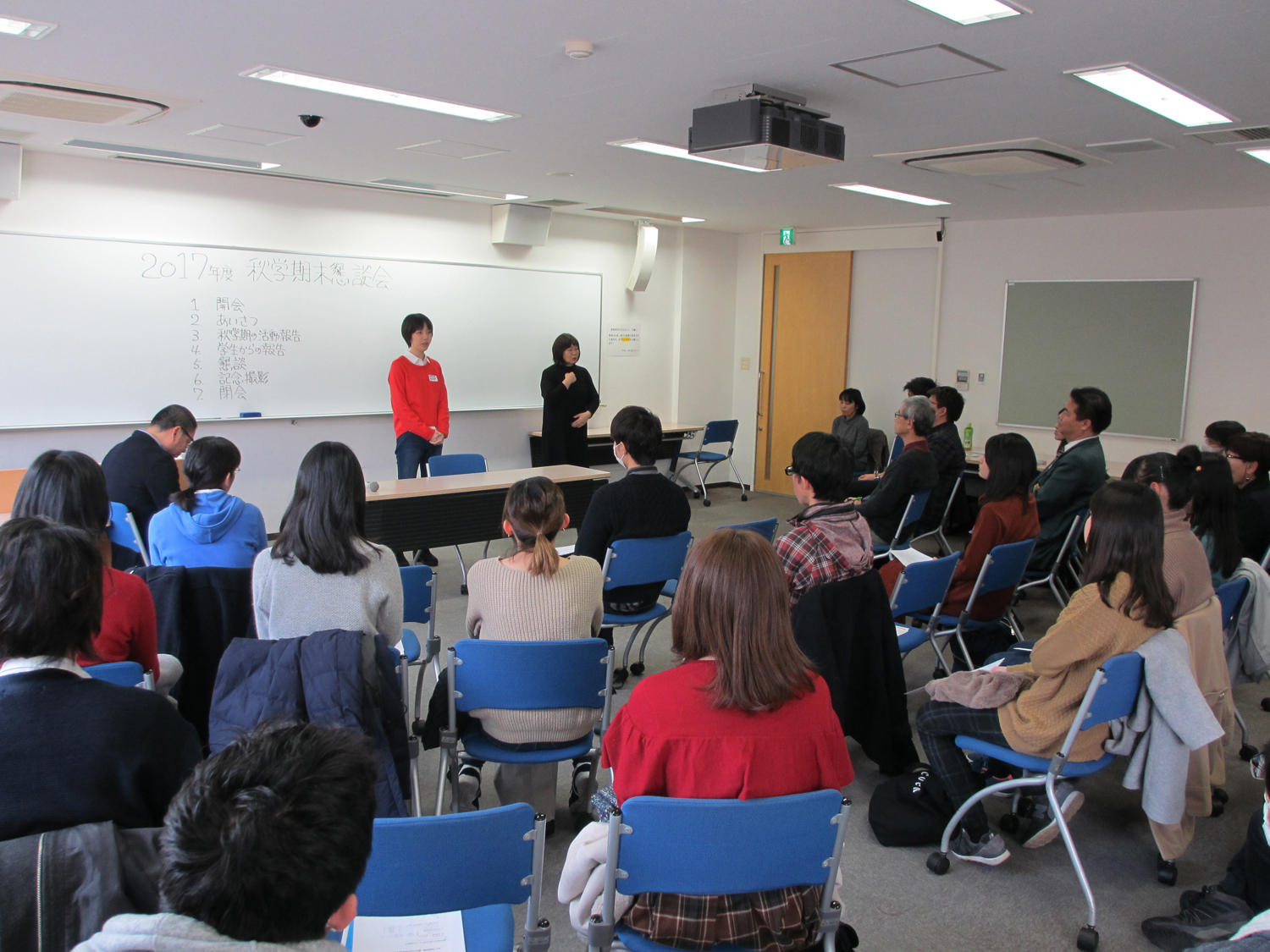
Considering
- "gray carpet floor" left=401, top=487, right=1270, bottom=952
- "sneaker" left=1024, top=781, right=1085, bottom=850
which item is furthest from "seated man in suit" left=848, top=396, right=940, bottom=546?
"sneaker" left=1024, top=781, right=1085, bottom=850

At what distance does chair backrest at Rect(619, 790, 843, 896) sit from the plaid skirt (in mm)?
59

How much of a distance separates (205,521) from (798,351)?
23.1 ft

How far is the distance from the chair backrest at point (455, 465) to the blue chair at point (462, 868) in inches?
178

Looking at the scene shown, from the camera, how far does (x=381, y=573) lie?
2625mm

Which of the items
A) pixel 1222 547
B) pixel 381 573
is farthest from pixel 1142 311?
pixel 381 573

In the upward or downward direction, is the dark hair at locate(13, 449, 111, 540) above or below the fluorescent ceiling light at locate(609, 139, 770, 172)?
below

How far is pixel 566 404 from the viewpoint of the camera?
303 inches

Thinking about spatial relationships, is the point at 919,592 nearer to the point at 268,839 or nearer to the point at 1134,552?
the point at 1134,552

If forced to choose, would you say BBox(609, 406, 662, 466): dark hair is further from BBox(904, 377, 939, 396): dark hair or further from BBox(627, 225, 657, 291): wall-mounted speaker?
BBox(627, 225, 657, 291): wall-mounted speaker

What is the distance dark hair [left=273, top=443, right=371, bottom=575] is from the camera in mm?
2533

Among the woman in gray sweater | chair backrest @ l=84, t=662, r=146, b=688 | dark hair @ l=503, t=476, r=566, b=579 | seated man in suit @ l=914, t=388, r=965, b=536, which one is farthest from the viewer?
the woman in gray sweater

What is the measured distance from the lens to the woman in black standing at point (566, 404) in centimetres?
759

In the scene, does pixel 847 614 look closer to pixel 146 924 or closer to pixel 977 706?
pixel 977 706

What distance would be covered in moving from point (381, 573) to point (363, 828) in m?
1.73
